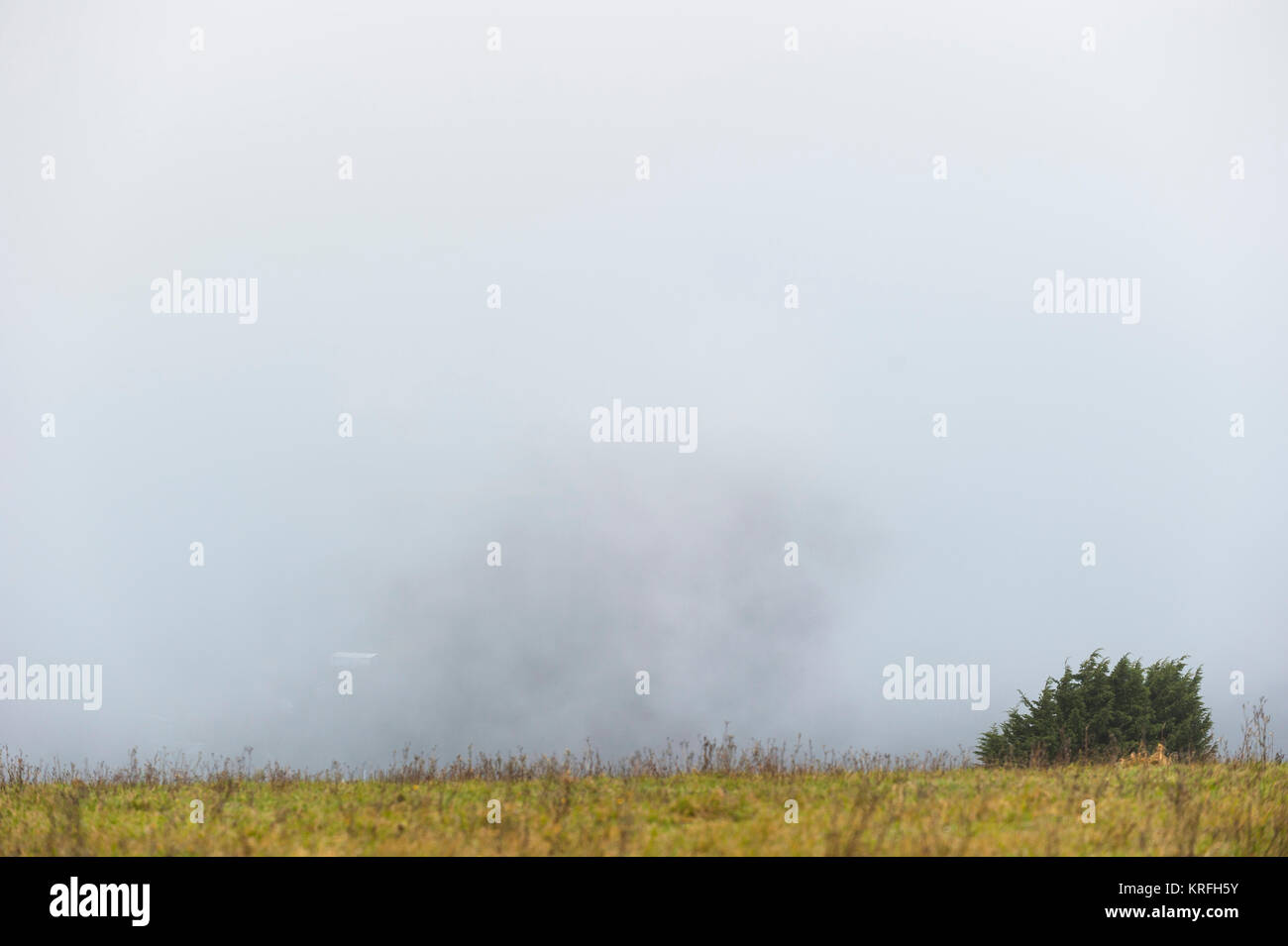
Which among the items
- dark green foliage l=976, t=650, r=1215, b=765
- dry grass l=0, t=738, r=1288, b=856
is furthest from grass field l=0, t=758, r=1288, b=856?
dark green foliage l=976, t=650, r=1215, b=765

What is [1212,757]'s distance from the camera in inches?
603

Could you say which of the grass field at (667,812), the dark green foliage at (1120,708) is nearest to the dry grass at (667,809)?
the grass field at (667,812)

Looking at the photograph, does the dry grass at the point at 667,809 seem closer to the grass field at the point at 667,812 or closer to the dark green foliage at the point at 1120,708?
the grass field at the point at 667,812

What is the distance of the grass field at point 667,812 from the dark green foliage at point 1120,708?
42.4 feet

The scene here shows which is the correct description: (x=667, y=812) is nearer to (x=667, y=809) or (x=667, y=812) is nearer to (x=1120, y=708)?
→ (x=667, y=809)

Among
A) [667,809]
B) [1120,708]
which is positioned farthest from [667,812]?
[1120,708]

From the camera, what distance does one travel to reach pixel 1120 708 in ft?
90.5

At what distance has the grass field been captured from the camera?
9977 millimetres

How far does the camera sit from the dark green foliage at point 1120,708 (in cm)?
2636

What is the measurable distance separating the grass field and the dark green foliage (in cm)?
1291

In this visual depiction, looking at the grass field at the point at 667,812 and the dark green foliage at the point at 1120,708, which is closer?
the grass field at the point at 667,812

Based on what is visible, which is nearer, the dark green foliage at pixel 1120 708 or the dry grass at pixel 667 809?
the dry grass at pixel 667 809
